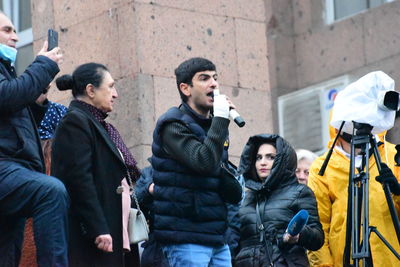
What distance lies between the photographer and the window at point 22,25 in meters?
14.4

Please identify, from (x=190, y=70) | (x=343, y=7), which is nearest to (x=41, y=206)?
(x=190, y=70)

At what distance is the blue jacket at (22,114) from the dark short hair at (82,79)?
2.51 ft

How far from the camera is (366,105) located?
10.4 metres

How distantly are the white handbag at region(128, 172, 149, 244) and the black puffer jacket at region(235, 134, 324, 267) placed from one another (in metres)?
0.96

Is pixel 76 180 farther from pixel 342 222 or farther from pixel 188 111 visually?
pixel 342 222

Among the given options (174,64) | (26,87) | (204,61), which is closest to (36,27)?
(174,64)

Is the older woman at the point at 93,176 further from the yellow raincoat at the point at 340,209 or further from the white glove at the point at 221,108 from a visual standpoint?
the yellow raincoat at the point at 340,209

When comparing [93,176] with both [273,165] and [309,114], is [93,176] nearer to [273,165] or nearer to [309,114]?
[273,165]

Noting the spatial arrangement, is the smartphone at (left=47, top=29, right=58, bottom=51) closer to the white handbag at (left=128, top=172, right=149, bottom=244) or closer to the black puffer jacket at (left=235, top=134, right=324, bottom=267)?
the white handbag at (left=128, top=172, right=149, bottom=244)

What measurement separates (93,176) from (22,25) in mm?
5380

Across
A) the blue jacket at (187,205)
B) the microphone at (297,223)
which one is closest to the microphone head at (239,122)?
the blue jacket at (187,205)

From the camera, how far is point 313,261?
10.8m

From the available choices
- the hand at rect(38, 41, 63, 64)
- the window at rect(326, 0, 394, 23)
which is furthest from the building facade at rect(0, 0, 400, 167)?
the hand at rect(38, 41, 63, 64)

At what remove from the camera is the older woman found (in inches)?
374
